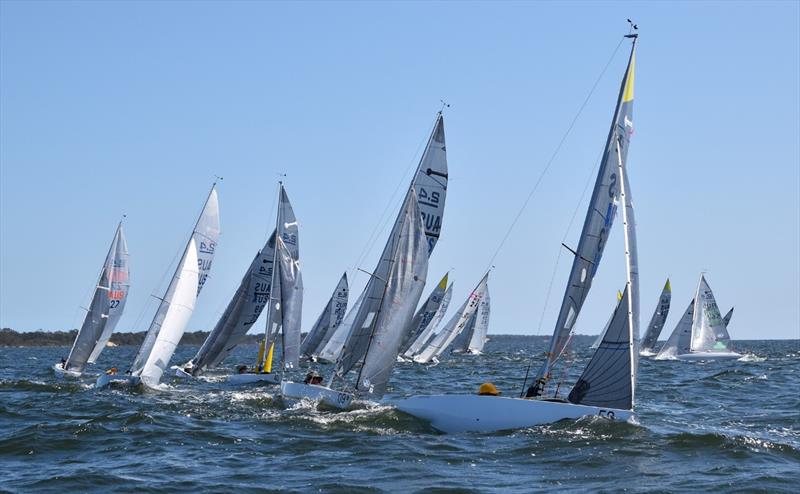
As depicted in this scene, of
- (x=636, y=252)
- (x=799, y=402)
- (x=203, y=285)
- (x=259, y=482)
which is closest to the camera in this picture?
(x=259, y=482)

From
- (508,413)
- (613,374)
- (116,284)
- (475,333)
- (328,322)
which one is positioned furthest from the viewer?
(475,333)

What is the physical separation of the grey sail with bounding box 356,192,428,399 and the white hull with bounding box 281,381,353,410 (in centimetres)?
62

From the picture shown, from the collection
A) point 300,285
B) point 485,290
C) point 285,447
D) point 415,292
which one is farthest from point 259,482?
point 485,290

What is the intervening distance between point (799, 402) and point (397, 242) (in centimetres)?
1372

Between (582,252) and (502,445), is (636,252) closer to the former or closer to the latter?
(582,252)

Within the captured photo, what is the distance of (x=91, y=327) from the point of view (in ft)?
145

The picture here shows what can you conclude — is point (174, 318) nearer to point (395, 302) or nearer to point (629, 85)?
point (395, 302)

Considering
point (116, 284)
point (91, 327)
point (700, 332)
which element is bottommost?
point (91, 327)

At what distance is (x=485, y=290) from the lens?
76.6 metres

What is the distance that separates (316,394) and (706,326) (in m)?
51.3

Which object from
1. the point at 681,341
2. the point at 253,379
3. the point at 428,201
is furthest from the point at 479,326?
the point at 428,201

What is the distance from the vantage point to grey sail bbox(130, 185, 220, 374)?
34.2m

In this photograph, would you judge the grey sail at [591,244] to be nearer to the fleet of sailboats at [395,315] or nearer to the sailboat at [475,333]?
the fleet of sailboats at [395,315]

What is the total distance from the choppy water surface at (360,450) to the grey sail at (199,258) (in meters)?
4.79
